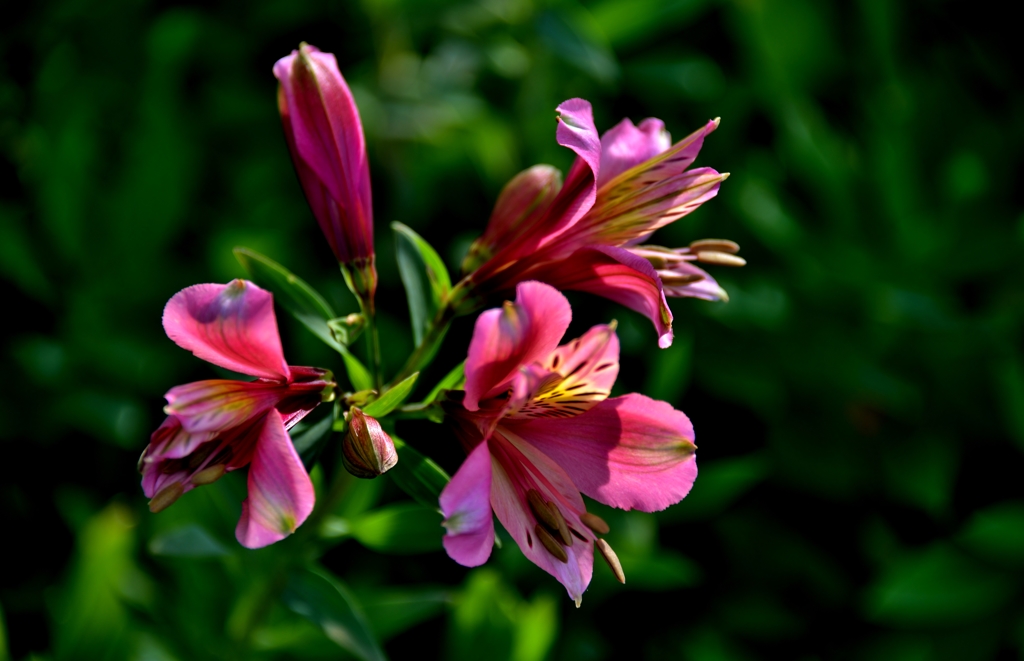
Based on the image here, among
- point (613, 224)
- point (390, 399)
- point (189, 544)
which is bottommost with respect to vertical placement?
point (189, 544)

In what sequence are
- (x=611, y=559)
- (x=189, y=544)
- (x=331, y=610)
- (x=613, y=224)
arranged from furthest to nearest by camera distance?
(x=189, y=544) < (x=331, y=610) < (x=613, y=224) < (x=611, y=559)

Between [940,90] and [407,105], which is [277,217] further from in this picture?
[940,90]

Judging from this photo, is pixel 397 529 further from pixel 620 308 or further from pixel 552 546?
pixel 620 308

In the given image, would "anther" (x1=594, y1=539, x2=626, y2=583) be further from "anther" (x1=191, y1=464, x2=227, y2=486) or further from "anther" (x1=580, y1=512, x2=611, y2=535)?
"anther" (x1=191, y1=464, x2=227, y2=486)

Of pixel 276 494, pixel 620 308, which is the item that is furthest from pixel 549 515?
pixel 620 308

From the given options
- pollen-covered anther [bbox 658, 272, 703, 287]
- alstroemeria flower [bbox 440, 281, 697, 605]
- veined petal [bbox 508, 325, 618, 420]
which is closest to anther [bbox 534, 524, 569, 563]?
alstroemeria flower [bbox 440, 281, 697, 605]

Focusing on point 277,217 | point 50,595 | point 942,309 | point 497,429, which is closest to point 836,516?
point 942,309
